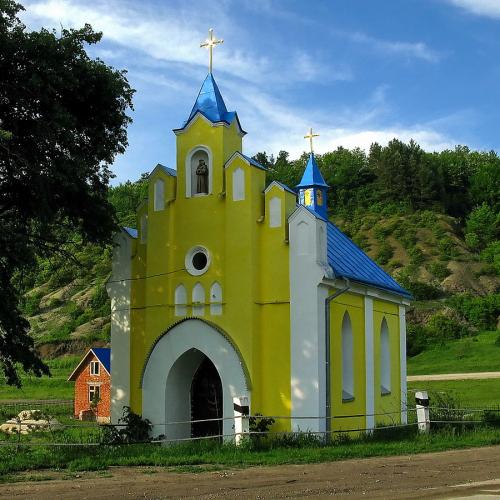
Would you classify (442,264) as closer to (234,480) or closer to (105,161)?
(105,161)

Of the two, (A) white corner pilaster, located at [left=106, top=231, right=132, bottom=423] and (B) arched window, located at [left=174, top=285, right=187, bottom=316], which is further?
(A) white corner pilaster, located at [left=106, top=231, right=132, bottom=423]

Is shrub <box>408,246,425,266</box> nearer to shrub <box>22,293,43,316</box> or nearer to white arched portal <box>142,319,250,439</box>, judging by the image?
shrub <box>22,293,43,316</box>

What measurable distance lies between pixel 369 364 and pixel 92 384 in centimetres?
2294

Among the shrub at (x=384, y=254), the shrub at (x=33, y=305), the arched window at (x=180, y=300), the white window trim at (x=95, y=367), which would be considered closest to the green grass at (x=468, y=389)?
the arched window at (x=180, y=300)

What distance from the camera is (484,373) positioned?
136ft

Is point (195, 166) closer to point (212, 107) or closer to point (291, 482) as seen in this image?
point (212, 107)

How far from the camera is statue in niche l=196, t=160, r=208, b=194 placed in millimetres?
19858

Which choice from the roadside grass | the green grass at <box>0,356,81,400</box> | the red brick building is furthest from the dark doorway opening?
the green grass at <box>0,356,81,400</box>

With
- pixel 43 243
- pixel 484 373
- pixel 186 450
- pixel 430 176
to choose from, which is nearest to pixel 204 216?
pixel 43 243

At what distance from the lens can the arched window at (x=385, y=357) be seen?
2377 centimetres

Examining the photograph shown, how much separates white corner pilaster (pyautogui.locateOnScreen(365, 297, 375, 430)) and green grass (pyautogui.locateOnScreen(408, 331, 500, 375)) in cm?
2357

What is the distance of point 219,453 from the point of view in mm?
15273

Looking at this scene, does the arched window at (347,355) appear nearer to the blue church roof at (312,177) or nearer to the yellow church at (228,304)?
the yellow church at (228,304)

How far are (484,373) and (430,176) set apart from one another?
5198 cm
